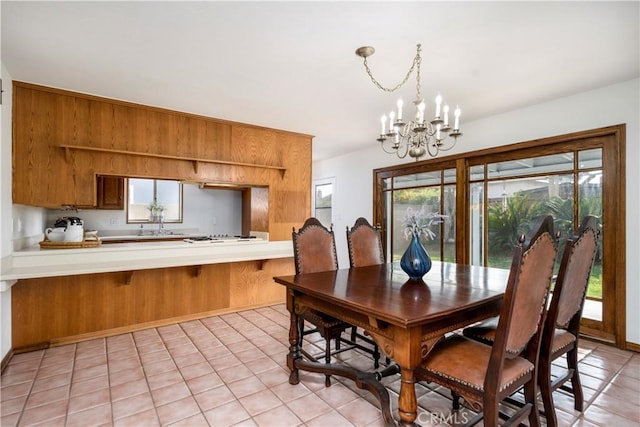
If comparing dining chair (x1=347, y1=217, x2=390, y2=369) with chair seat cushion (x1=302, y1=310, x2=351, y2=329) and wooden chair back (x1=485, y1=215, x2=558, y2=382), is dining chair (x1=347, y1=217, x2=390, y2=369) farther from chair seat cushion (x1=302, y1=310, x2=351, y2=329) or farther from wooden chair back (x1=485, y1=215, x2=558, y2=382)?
wooden chair back (x1=485, y1=215, x2=558, y2=382)

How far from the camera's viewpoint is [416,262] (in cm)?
220

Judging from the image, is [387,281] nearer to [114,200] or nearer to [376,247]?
[376,247]

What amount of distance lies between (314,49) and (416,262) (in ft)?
5.46

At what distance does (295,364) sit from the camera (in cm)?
228

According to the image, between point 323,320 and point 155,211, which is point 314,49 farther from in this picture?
point 155,211

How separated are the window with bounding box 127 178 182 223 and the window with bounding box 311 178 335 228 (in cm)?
272

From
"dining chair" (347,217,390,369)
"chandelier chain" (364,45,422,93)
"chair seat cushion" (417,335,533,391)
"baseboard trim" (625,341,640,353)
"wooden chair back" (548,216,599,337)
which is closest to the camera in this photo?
"chair seat cushion" (417,335,533,391)

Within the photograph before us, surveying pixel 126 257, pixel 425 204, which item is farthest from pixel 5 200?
pixel 425 204

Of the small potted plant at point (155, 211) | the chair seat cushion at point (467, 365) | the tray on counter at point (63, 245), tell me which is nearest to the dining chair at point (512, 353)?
the chair seat cushion at point (467, 365)

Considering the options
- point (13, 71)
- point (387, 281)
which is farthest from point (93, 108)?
point (387, 281)

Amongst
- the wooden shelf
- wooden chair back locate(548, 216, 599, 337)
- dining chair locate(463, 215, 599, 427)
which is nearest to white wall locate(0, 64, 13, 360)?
the wooden shelf

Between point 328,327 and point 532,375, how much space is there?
3.96ft

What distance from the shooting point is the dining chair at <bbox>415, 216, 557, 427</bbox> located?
132 centimetres

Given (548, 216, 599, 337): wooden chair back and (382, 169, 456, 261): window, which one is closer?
(548, 216, 599, 337): wooden chair back
